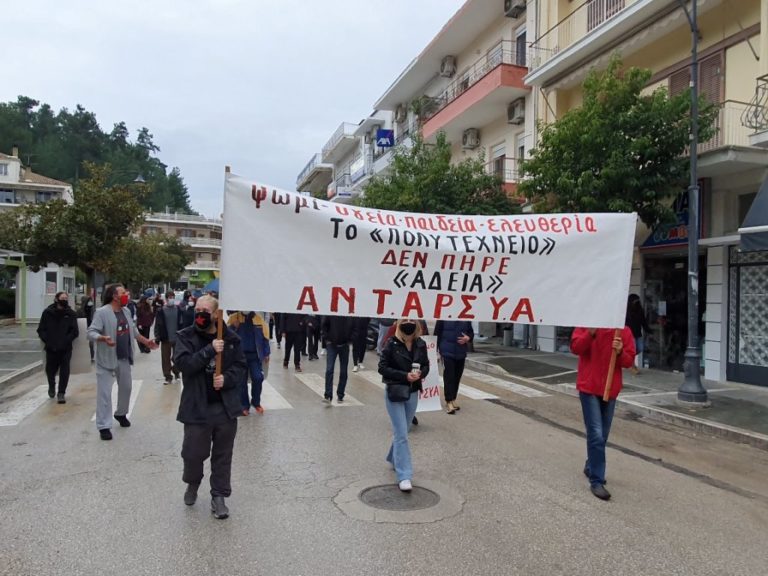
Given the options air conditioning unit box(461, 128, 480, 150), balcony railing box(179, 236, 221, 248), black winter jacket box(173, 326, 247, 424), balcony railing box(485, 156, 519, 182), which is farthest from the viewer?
balcony railing box(179, 236, 221, 248)

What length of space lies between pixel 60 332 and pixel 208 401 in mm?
5384

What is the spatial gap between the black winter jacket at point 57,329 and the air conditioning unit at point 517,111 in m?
15.4

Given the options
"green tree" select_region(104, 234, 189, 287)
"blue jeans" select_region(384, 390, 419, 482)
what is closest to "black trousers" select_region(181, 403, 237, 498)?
"blue jeans" select_region(384, 390, 419, 482)

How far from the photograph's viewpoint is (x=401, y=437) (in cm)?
521

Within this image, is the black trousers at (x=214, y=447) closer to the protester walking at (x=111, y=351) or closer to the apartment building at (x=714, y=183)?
the protester walking at (x=111, y=351)

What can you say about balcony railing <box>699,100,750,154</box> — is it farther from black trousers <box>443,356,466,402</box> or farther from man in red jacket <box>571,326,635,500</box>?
man in red jacket <box>571,326,635,500</box>

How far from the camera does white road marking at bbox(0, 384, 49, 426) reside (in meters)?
7.96

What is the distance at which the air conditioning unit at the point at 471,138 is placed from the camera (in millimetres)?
23391

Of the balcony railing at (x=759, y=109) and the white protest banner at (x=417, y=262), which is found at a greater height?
the balcony railing at (x=759, y=109)

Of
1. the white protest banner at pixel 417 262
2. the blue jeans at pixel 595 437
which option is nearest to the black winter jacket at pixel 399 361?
the white protest banner at pixel 417 262

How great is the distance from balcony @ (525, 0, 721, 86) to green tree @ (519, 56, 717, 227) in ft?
7.89

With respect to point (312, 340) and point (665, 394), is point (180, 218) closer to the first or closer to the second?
point (312, 340)

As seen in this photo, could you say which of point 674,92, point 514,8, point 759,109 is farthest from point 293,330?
point 514,8

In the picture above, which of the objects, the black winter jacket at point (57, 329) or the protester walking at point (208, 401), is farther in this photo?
the black winter jacket at point (57, 329)
